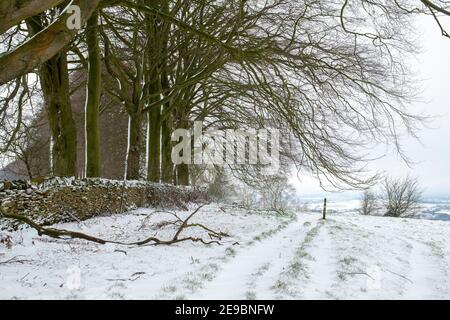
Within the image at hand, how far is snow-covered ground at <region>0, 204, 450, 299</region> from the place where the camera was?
388 cm

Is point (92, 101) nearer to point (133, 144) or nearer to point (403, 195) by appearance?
point (133, 144)

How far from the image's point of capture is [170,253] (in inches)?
224

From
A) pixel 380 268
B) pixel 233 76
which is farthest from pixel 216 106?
pixel 380 268

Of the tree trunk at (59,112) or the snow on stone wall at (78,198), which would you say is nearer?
the snow on stone wall at (78,198)

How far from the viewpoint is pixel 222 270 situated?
4.84 metres

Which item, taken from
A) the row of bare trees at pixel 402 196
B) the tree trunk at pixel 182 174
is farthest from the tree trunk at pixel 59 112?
the row of bare trees at pixel 402 196

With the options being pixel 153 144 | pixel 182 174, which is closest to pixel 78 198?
pixel 153 144

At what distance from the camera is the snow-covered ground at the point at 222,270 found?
388 cm

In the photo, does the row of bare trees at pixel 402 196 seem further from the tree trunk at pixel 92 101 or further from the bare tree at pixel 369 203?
the tree trunk at pixel 92 101

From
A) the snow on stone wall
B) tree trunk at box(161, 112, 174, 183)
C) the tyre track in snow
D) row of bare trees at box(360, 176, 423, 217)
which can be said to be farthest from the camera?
row of bare trees at box(360, 176, 423, 217)

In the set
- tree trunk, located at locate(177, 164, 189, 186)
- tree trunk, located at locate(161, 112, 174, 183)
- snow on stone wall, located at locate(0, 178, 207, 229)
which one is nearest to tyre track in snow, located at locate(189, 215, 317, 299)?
snow on stone wall, located at locate(0, 178, 207, 229)

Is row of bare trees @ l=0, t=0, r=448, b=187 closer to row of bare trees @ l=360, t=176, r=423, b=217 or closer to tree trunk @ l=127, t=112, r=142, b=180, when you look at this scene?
tree trunk @ l=127, t=112, r=142, b=180

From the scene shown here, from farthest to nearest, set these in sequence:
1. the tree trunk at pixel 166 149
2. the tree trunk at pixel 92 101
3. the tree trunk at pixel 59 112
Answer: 1. the tree trunk at pixel 166 149
2. the tree trunk at pixel 92 101
3. the tree trunk at pixel 59 112
